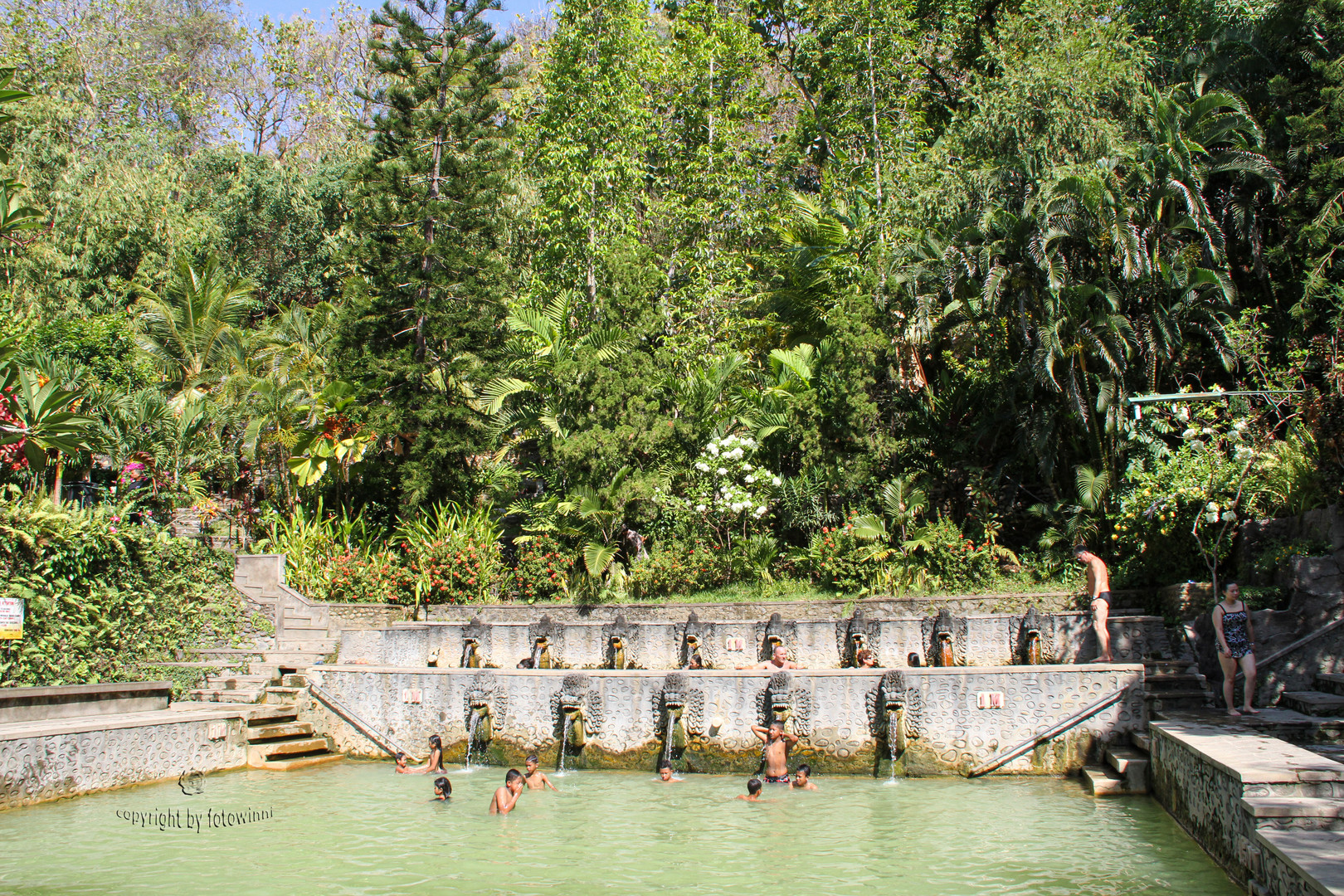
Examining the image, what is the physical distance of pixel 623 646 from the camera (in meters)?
13.3

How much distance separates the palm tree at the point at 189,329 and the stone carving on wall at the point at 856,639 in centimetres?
1429

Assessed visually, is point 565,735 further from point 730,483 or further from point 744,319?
point 744,319

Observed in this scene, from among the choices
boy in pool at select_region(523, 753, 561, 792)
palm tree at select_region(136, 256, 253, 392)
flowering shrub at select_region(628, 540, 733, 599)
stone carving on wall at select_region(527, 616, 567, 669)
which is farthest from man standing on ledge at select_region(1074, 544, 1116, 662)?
palm tree at select_region(136, 256, 253, 392)

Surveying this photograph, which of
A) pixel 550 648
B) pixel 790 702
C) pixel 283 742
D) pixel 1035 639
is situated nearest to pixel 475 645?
pixel 550 648

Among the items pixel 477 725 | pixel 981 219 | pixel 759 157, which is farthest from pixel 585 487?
pixel 759 157

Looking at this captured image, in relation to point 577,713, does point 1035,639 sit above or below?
above

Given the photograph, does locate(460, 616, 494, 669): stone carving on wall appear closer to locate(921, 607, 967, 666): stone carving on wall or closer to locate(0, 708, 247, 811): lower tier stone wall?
locate(0, 708, 247, 811): lower tier stone wall

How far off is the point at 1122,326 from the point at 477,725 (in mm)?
10540

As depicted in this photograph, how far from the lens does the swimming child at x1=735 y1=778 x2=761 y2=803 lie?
9578 mm

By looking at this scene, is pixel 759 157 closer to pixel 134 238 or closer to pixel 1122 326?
pixel 1122 326

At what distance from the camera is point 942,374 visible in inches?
652

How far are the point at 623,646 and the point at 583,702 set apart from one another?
5.89ft

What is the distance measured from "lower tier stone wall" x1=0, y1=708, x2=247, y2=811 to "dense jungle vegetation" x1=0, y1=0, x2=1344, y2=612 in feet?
11.8

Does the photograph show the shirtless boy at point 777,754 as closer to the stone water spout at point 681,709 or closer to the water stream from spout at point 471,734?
the stone water spout at point 681,709
